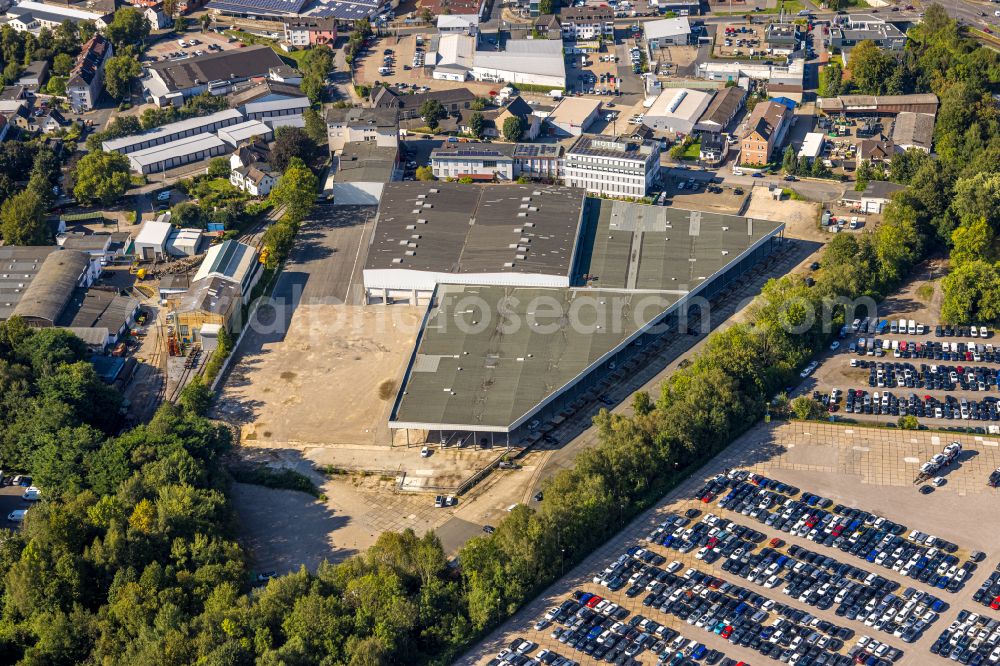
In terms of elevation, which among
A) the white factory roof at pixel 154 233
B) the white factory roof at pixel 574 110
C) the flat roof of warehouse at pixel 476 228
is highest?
the white factory roof at pixel 574 110

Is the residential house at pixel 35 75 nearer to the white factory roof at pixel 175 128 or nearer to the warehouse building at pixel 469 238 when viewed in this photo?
the white factory roof at pixel 175 128

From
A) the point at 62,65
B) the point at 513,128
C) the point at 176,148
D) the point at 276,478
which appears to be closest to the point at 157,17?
the point at 62,65

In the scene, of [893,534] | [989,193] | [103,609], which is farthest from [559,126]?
[103,609]

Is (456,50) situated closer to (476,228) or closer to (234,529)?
(476,228)

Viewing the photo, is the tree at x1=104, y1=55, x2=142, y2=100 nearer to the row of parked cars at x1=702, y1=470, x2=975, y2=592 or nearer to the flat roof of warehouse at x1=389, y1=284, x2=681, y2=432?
the flat roof of warehouse at x1=389, y1=284, x2=681, y2=432

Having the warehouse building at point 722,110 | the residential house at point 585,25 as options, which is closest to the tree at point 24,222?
the warehouse building at point 722,110

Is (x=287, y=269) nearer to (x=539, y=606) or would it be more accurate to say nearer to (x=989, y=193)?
(x=539, y=606)

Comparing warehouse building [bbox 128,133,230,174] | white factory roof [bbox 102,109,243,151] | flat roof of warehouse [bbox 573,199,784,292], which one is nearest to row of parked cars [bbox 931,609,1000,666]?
flat roof of warehouse [bbox 573,199,784,292]
